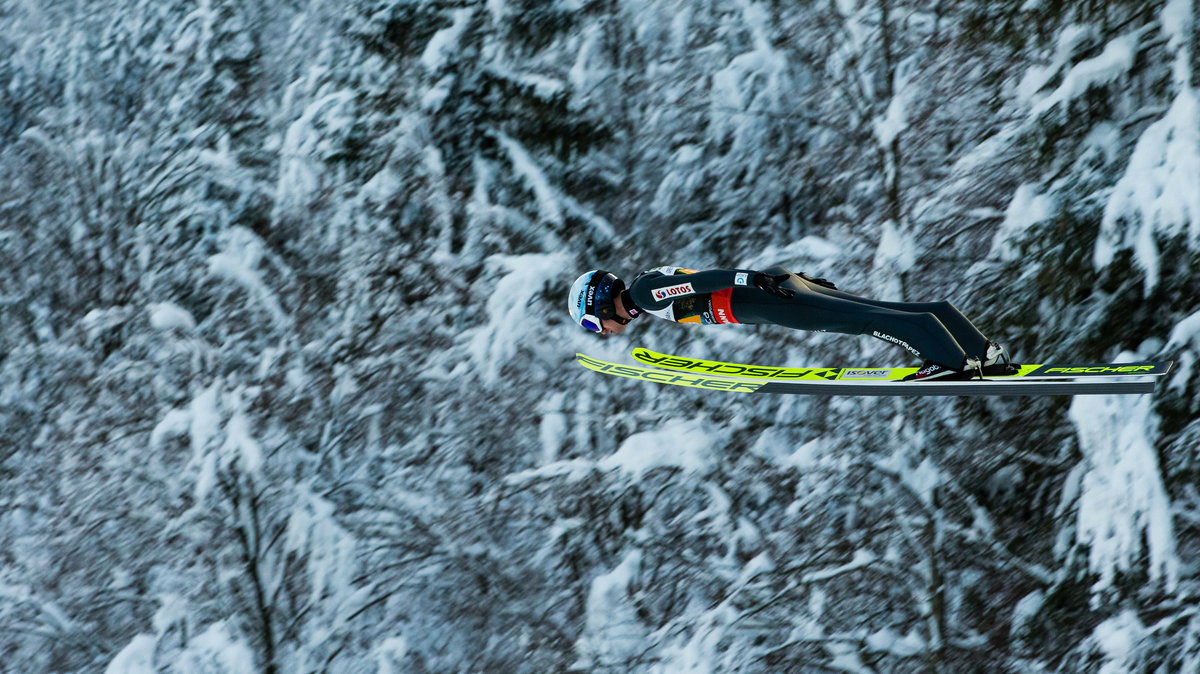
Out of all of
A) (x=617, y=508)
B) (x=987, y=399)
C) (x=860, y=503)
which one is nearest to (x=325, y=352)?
(x=617, y=508)

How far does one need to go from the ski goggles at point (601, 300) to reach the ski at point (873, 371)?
0.82 m

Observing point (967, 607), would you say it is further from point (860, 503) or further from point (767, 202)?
point (767, 202)

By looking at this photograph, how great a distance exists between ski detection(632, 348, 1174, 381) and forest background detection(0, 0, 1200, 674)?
221 centimetres

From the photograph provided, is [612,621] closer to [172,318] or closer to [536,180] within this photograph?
[536,180]

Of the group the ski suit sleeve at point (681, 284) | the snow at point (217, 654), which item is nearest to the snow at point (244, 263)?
the snow at point (217, 654)

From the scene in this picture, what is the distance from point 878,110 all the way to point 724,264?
2018mm

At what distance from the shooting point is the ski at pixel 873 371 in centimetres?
519

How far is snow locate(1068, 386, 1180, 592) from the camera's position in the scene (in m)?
7.34

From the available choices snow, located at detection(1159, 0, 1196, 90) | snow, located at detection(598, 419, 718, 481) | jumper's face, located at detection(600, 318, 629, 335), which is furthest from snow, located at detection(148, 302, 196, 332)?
snow, located at detection(1159, 0, 1196, 90)

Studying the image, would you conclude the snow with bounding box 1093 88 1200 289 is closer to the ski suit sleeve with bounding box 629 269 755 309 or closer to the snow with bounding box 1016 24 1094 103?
the snow with bounding box 1016 24 1094 103

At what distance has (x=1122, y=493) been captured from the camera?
7371 mm

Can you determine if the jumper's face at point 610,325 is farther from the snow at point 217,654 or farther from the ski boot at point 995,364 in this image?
the snow at point 217,654

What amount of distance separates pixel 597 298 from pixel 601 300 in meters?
0.03

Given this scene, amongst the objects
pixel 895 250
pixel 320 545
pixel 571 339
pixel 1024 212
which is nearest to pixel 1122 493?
pixel 1024 212
